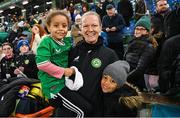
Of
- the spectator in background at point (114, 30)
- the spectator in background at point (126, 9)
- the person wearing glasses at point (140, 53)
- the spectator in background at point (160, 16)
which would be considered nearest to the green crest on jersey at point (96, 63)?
the person wearing glasses at point (140, 53)

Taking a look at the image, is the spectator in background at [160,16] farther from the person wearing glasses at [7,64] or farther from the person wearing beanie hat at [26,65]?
the person wearing glasses at [7,64]

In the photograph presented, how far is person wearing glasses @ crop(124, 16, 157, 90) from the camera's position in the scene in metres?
5.18

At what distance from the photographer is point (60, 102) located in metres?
3.11

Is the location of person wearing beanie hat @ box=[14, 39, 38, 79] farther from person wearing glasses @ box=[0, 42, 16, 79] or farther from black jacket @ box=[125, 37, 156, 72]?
black jacket @ box=[125, 37, 156, 72]

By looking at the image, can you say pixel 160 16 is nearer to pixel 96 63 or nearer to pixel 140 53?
pixel 140 53

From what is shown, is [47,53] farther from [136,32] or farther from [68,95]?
[136,32]

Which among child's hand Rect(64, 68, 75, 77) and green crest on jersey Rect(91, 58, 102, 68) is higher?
green crest on jersey Rect(91, 58, 102, 68)

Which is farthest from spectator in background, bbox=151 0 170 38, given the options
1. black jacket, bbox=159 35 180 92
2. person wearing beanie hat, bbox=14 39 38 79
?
person wearing beanie hat, bbox=14 39 38 79

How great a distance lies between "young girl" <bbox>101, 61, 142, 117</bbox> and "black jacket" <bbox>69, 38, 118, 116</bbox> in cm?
5

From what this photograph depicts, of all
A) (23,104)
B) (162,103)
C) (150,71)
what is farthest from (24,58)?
(162,103)

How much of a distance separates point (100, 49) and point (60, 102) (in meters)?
0.55

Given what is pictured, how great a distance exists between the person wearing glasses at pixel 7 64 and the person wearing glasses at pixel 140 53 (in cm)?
212

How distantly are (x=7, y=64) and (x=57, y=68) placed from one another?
155 inches

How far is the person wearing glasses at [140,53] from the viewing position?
518 cm
